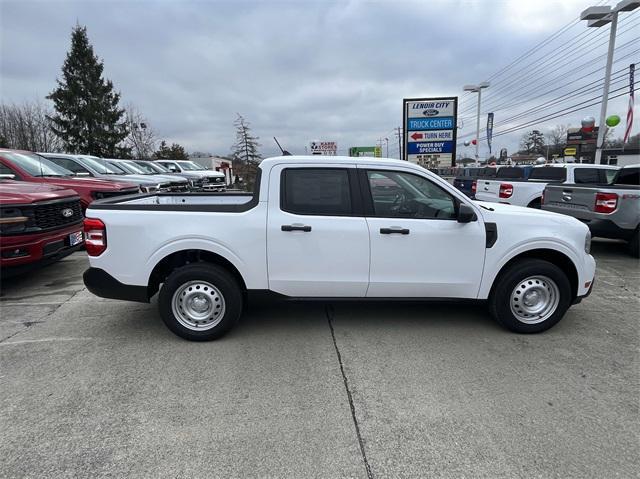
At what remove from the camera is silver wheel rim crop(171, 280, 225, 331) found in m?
3.86

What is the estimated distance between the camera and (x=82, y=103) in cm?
3478

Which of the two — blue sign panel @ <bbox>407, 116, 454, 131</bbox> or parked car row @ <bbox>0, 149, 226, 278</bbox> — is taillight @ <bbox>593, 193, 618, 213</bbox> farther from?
parked car row @ <bbox>0, 149, 226, 278</bbox>

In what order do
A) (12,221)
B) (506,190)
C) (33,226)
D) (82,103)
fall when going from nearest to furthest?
(12,221)
(33,226)
(506,190)
(82,103)

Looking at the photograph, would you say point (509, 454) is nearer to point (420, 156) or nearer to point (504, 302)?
point (504, 302)

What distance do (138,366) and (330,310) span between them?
2160 mm

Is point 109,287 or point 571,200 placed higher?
point 571,200

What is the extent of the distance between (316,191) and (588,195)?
6.19 m

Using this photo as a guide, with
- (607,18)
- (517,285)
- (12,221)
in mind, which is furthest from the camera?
(607,18)

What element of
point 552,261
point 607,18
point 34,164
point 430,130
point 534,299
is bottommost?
point 534,299

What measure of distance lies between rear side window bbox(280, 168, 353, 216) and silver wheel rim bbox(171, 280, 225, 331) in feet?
3.61

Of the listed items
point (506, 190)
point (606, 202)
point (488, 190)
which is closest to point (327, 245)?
point (606, 202)

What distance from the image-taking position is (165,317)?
388 cm

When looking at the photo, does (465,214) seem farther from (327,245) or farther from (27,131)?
(27,131)

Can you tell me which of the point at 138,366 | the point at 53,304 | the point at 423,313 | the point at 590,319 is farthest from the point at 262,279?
the point at 590,319
